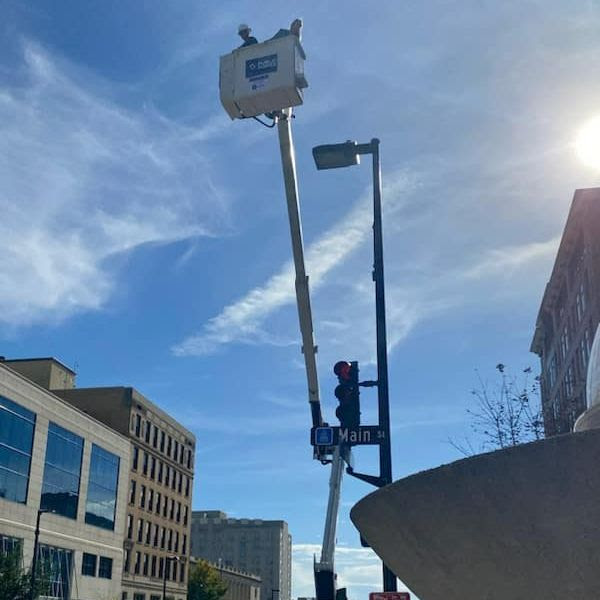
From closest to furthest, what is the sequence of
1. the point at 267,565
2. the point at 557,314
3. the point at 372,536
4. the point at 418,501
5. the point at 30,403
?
the point at 418,501
the point at 372,536
the point at 30,403
the point at 557,314
the point at 267,565

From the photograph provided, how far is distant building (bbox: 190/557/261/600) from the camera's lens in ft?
358

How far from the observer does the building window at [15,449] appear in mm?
47562

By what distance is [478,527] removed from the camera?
530cm

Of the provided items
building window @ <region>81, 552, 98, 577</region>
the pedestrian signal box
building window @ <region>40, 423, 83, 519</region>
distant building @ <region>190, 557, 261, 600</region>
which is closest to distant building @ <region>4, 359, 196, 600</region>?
→ building window @ <region>81, 552, 98, 577</region>

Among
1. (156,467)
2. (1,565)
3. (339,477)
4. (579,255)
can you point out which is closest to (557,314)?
(579,255)

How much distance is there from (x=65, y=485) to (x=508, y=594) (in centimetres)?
5490

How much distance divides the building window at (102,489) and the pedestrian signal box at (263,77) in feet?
180

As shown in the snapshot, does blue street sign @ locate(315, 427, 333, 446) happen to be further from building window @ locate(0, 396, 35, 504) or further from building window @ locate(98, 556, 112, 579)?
building window @ locate(98, 556, 112, 579)

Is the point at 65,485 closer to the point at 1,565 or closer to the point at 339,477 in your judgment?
the point at 1,565

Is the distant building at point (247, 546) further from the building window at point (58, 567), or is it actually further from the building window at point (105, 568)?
the building window at point (58, 567)

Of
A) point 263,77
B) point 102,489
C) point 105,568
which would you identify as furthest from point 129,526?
point 263,77

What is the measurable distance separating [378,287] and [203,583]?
8427 cm

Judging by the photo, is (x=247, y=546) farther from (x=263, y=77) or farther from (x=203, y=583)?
(x=263, y=77)

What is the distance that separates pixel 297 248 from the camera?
33.5 ft
